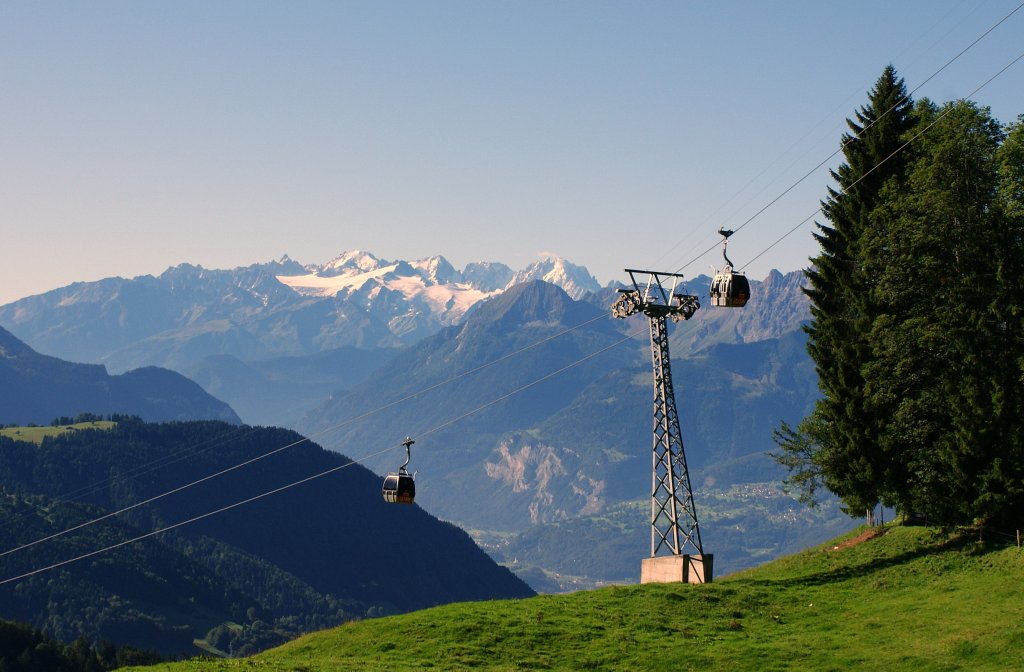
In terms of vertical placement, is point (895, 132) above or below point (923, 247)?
above

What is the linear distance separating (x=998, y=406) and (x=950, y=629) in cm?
1586

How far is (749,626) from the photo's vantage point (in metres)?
63.8

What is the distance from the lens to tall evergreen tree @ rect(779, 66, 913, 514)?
75.9 m

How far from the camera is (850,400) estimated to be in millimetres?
76062

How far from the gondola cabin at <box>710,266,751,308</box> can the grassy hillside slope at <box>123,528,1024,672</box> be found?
53.6 feet

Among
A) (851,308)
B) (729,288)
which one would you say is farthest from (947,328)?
(729,288)

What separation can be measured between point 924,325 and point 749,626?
21906mm

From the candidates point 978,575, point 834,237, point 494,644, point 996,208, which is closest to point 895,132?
point 834,237

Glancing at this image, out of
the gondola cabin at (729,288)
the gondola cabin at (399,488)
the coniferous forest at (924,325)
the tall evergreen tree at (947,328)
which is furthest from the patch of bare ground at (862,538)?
the gondola cabin at (399,488)

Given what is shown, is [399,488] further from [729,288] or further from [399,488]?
[729,288]

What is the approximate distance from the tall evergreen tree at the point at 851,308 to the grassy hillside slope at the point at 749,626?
5946mm

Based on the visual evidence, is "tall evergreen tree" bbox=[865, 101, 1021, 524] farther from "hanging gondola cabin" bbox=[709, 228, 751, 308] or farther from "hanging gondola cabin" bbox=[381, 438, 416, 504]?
"hanging gondola cabin" bbox=[381, 438, 416, 504]

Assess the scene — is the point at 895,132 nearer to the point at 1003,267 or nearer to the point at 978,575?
the point at 1003,267

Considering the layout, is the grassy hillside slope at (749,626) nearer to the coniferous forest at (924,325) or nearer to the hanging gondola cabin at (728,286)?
the coniferous forest at (924,325)
